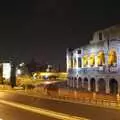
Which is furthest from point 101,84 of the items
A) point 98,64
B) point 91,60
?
point 91,60

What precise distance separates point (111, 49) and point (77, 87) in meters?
22.6

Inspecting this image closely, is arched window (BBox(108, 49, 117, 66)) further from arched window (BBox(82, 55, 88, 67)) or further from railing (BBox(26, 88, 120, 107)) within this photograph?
railing (BBox(26, 88, 120, 107))

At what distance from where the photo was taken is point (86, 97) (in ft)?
161

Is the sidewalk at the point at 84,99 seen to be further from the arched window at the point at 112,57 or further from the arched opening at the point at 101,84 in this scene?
the arched opening at the point at 101,84

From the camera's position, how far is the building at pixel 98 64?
72.7 m

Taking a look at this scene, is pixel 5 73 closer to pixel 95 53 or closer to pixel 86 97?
pixel 95 53

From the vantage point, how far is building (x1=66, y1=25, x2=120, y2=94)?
7269 cm

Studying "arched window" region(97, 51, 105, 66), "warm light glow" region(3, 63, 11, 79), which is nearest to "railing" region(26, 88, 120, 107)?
"arched window" region(97, 51, 105, 66)

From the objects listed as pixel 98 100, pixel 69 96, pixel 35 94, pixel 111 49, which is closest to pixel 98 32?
pixel 111 49

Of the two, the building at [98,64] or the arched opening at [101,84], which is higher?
the building at [98,64]

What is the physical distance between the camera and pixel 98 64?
78625 mm

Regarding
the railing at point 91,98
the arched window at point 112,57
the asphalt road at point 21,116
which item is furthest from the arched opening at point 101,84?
the asphalt road at point 21,116

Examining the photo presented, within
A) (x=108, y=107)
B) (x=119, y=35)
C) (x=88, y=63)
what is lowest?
(x=108, y=107)

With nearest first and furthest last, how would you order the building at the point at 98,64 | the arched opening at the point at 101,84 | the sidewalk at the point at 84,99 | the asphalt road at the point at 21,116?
the asphalt road at the point at 21,116 < the sidewalk at the point at 84,99 < the building at the point at 98,64 < the arched opening at the point at 101,84
